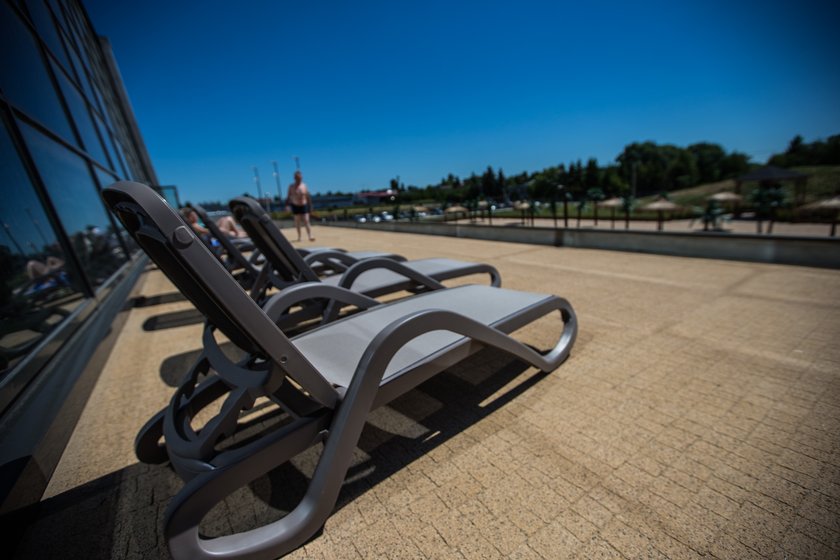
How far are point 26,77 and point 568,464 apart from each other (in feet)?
20.2

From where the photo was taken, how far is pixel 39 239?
299cm

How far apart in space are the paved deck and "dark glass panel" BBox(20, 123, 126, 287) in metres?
2.33

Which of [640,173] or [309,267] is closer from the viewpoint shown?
[309,267]

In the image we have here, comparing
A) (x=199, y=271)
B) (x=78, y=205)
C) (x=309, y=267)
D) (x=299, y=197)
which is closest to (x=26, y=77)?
(x=78, y=205)

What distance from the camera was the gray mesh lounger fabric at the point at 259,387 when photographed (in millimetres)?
1044

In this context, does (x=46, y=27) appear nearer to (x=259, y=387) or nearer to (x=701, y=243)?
(x=259, y=387)

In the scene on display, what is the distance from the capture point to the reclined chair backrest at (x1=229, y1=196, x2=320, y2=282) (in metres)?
2.52

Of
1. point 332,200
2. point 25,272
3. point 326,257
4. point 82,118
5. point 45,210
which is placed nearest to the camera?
point 25,272

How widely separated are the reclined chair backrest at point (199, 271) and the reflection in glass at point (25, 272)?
1.36m

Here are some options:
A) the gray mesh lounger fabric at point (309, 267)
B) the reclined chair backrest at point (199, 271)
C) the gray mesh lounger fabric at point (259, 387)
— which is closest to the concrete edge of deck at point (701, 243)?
the gray mesh lounger fabric at point (309, 267)

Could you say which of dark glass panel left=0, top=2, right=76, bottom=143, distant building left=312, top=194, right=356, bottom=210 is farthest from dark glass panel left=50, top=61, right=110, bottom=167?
distant building left=312, top=194, right=356, bottom=210

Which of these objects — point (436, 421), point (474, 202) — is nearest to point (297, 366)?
point (436, 421)

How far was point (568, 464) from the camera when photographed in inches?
61.1

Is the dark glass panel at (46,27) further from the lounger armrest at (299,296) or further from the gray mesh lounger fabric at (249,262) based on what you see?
the lounger armrest at (299,296)
